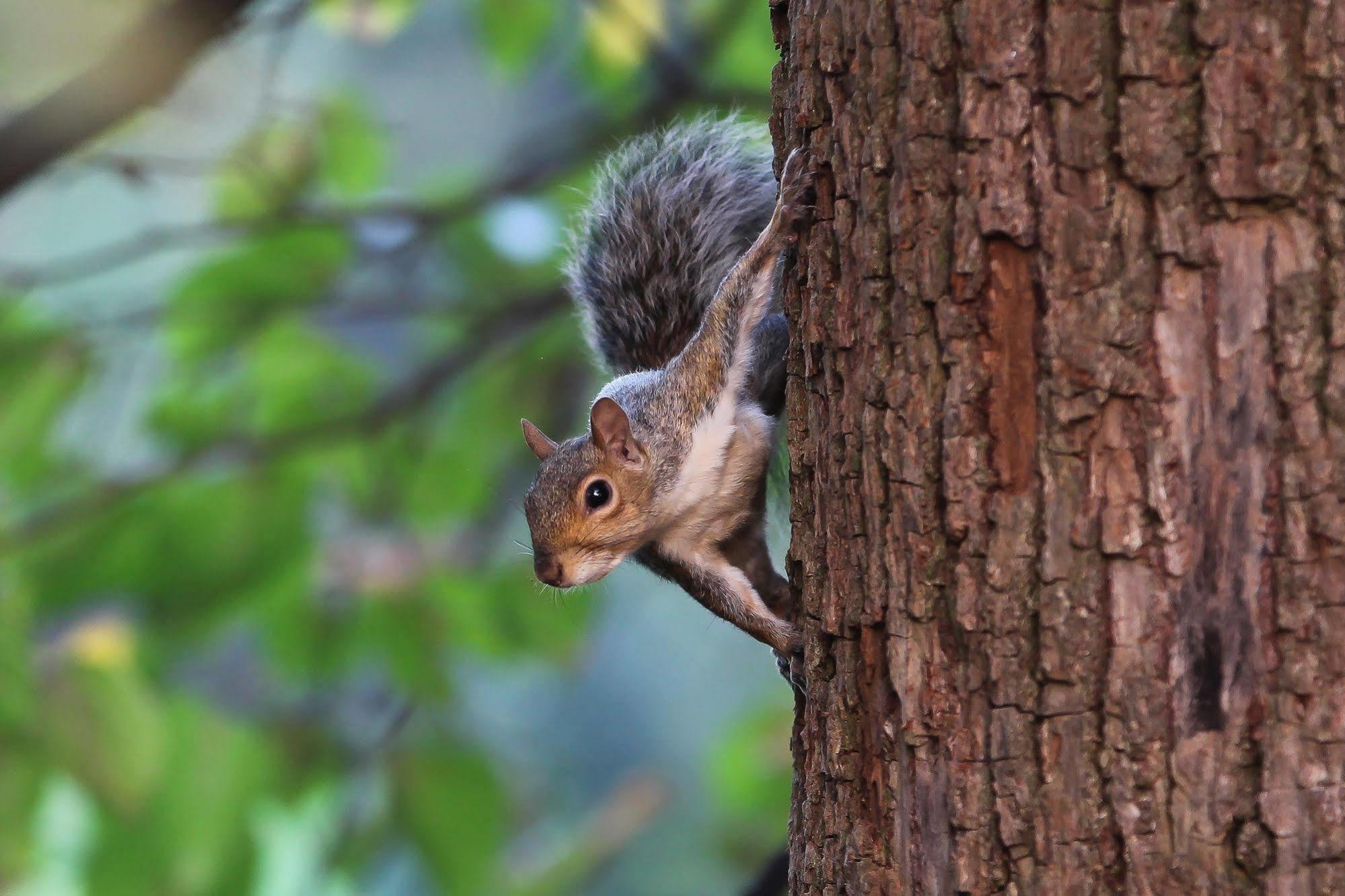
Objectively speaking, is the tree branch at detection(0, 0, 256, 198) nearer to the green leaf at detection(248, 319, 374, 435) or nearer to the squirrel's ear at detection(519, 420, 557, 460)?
the green leaf at detection(248, 319, 374, 435)

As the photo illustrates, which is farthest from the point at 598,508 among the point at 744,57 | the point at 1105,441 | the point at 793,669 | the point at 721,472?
the point at 744,57

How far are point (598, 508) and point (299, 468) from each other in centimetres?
93

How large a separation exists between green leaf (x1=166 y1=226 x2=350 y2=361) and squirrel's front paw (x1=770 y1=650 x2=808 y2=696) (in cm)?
107

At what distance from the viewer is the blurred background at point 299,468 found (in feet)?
5.75

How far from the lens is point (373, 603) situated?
6.60ft

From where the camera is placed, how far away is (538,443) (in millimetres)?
1348

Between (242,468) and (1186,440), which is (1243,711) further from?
(242,468)

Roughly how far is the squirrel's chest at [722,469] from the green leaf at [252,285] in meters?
0.93

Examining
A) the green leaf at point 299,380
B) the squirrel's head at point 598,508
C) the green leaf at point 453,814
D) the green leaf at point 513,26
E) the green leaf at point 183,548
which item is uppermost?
the green leaf at point 513,26

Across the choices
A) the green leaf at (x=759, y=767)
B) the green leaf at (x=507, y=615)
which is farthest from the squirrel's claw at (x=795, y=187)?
the green leaf at (x=759, y=767)

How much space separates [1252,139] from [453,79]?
3447mm

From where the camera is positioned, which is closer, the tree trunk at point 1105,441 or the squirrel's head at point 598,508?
the tree trunk at point 1105,441

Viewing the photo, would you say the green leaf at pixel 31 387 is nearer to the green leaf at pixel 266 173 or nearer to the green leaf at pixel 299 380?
the green leaf at pixel 299 380

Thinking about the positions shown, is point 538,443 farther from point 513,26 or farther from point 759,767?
point 759,767
